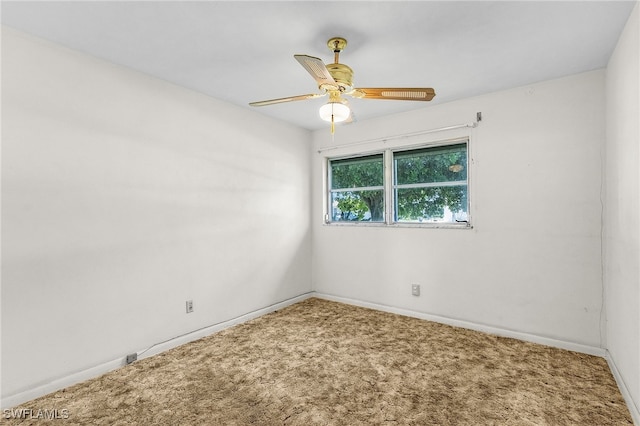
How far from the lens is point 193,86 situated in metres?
3.09

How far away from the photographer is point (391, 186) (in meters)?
4.08

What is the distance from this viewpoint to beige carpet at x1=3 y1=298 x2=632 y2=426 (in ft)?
6.49

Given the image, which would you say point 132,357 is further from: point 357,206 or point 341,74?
point 357,206

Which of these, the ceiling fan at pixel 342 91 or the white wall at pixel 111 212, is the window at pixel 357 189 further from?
the ceiling fan at pixel 342 91

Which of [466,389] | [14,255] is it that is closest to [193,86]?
[14,255]

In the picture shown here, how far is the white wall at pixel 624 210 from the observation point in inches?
76.3

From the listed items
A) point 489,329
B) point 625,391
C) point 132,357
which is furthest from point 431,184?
point 132,357

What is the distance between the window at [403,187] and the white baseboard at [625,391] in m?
1.60

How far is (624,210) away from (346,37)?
2192mm

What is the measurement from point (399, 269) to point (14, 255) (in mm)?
3489

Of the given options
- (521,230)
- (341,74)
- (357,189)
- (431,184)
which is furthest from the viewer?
(357,189)

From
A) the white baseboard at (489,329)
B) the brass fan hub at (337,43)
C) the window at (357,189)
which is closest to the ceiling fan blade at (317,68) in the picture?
the brass fan hub at (337,43)

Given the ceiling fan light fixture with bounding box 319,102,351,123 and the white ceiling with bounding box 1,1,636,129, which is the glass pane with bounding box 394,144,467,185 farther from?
the ceiling fan light fixture with bounding box 319,102,351,123

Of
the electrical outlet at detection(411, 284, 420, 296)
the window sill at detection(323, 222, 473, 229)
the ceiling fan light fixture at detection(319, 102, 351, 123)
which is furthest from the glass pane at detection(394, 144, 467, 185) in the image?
the ceiling fan light fixture at detection(319, 102, 351, 123)
